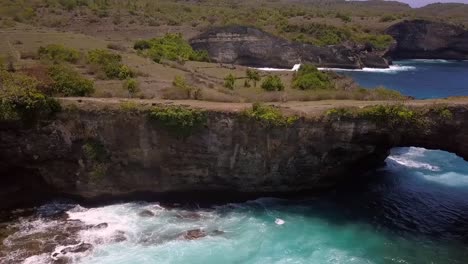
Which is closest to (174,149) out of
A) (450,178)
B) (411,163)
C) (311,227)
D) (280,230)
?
(280,230)

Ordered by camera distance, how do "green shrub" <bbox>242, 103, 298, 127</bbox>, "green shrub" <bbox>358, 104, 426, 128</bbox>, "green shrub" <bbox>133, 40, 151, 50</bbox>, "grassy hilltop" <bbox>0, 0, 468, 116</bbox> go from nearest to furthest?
"green shrub" <bbox>358, 104, 426, 128</bbox> → "green shrub" <bbox>242, 103, 298, 127</bbox> → "grassy hilltop" <bbox>0, 0, 468, 116</bbox> → "green shrub" <bbox>133, 40, 151, 50</bbox>

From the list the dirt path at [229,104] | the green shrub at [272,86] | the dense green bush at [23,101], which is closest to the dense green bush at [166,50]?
the green shrub at [272,86]

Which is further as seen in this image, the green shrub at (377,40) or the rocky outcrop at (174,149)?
the green shrub at (377,40)

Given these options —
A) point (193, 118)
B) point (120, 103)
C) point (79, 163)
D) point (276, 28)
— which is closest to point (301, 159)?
point (193, 118)

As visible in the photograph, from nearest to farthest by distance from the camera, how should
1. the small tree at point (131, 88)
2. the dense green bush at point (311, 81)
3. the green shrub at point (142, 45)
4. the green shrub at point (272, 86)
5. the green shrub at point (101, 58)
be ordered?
the small tree at point (131, 88) < the green shrub at point (272, 86) < the dense green bush at point (311, 81) < the green shrub at point (101, 58) < the green shrub at point (142, 45)

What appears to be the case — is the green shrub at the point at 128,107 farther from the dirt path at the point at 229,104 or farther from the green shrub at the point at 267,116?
the green shrub at the point at 267,116

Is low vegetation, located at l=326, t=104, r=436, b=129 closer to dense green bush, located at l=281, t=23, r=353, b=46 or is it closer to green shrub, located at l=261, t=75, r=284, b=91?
green shrub, located at l=261, t=75, r=284, b=91

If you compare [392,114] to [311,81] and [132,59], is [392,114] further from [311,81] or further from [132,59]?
[132,59]

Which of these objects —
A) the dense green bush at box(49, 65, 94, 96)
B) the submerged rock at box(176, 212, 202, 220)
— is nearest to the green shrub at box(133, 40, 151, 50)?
the dense green bush at box(49, 65, 94, 96)
